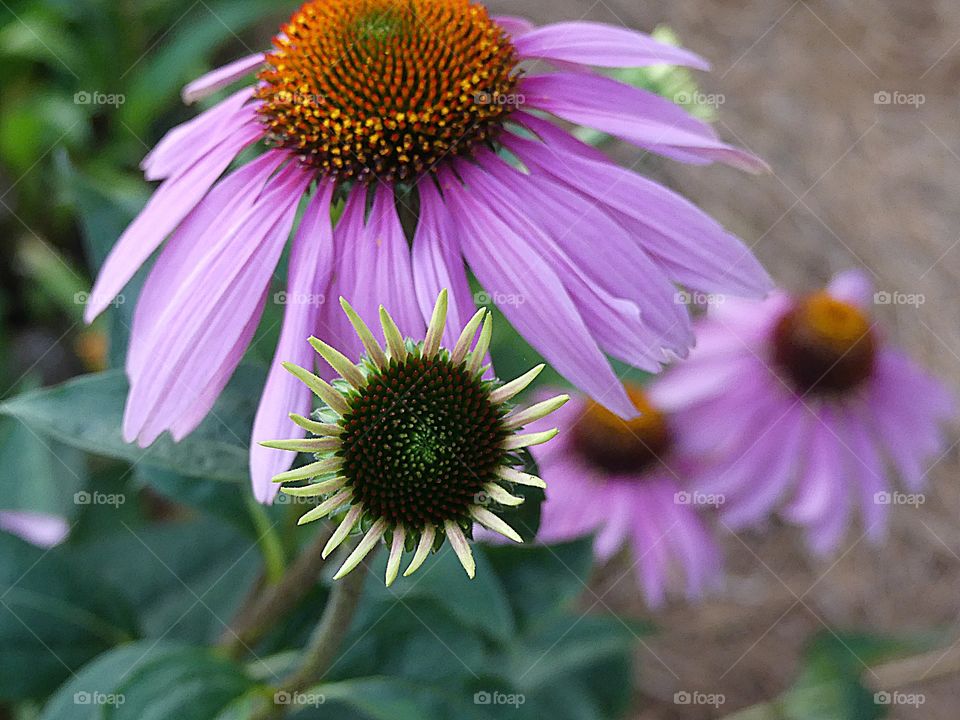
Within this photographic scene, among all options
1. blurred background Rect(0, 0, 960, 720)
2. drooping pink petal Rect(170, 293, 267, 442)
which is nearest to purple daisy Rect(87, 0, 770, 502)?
drooping pink petal Rect(170, 293, 267, 442)

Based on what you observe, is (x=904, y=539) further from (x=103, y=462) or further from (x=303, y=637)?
(x=103, y=462)

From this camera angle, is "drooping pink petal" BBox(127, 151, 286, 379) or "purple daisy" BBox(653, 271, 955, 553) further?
"purple daisy" BBox(653, 271, 955, 553)

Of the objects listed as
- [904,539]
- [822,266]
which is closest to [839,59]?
[822,266]

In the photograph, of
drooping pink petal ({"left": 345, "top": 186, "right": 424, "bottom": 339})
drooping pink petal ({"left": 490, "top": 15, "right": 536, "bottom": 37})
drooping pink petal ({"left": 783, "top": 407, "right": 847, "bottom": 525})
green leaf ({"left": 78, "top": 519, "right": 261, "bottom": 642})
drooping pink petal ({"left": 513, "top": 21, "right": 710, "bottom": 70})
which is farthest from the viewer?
drooping pink petal ({"left": 783, "top": 407, "right": 847, "bottom": 525})

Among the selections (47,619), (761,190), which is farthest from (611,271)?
(761,190)

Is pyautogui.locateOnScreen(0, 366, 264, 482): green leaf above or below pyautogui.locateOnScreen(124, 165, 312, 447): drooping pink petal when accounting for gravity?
below

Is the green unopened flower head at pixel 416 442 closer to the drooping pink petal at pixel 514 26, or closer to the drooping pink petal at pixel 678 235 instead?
the drooping pink petal at pixel 678 235

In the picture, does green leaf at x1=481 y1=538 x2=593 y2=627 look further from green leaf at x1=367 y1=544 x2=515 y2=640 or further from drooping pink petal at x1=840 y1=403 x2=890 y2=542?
drooping pink petal at x1=840 y1=403 x2=890 y2=542

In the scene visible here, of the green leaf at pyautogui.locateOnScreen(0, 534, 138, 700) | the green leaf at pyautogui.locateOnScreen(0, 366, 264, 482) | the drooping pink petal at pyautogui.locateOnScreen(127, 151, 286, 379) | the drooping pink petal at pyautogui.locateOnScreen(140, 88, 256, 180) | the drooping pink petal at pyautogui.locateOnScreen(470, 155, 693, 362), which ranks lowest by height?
the green leaf at pyautogui.locateOnScreen(0, 534, 138, 700)
